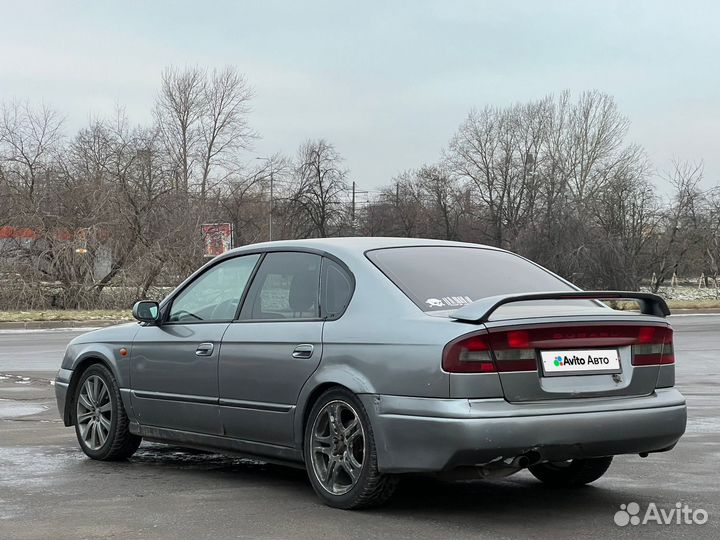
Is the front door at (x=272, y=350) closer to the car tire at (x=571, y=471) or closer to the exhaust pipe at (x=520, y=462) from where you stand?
the exhaust pipe at (x=520, y=462)

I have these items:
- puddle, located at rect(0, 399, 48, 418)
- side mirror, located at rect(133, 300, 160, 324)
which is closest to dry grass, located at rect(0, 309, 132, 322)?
puddle, located at rect(0, 399, 48, 418)

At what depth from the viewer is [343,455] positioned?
19.0 feet

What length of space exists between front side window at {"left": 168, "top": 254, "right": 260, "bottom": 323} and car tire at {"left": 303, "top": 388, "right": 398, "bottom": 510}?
Result: 3.92ft

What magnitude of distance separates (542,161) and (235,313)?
72013 millimetres

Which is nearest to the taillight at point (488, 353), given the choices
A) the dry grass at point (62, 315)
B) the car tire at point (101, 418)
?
the car tire at point (101, 418)

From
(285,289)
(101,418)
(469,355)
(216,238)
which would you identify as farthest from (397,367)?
(216,238)

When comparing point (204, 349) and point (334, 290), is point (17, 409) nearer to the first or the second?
point (204, 349)

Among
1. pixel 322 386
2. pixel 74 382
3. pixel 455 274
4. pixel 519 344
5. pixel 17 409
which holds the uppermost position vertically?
pixel 455 274

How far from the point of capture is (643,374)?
5.74 meters

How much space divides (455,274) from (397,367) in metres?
0.96

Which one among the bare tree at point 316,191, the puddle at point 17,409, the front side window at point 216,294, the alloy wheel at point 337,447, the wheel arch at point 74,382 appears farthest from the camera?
the bare tree at point 316,191

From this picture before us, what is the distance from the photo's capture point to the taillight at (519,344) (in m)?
5.27

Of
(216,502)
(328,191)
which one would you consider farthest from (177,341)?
(328,191)

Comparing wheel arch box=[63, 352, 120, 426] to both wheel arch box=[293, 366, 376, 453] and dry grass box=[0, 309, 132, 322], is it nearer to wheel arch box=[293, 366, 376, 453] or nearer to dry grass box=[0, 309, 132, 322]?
wheel arch box=[293, 366, 376, 453]
